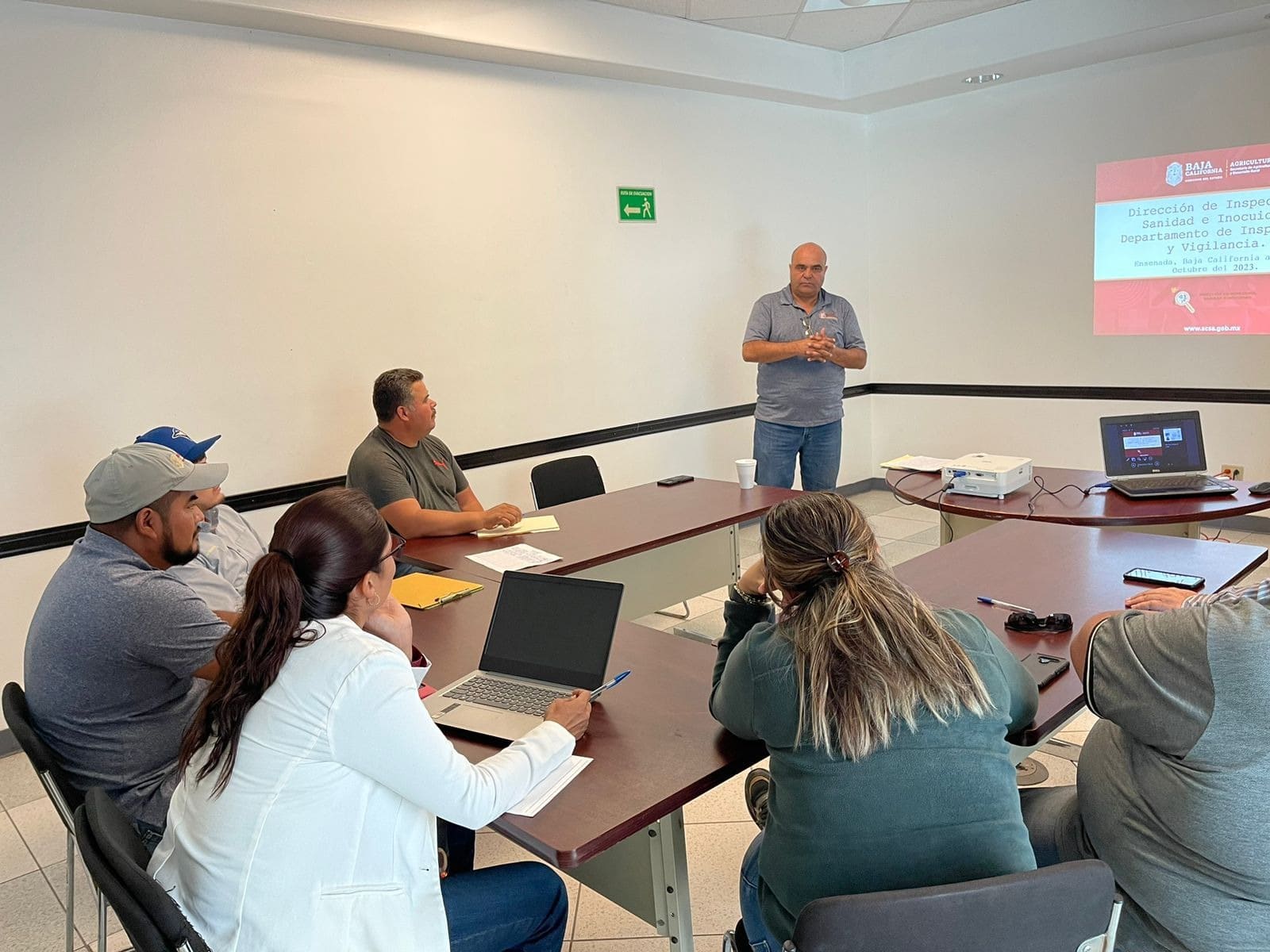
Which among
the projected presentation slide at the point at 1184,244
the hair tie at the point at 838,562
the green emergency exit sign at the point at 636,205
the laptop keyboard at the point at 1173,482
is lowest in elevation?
the laptop keyboard at the point at 1173,482

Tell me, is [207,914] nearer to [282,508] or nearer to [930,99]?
[282,508]

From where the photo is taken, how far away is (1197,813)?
1352mm

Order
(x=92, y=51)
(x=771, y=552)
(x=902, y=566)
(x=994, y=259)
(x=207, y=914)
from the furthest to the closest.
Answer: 1. (x=994, y=259)
2. (x=92, y=51)
3. (x=902, y=566)
4. (x=771, y=552)
5. (x=207, y=914)

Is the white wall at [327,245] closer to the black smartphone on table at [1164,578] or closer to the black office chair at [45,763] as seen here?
the black office chair at [45,763]

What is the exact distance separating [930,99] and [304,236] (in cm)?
424

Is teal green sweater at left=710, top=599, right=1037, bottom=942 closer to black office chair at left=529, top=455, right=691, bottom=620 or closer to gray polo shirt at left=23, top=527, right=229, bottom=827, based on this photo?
gray polo shirt at left=23, top=527, right=229, bottom=827

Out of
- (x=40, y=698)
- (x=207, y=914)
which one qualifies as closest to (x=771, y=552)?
(x=207, y=914)

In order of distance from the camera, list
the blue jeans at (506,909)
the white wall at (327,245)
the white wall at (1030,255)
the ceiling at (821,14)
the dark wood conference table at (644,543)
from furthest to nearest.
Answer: the white wall at (1030,255), the ceiling at (821,14), the white wall at (327,245), the dark wood conference table at (644,543), the blue jeans at (506,909)

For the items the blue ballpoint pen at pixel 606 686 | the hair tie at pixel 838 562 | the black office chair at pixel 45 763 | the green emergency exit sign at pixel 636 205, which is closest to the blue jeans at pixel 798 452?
the green emergency exit sign at pixel 636 205

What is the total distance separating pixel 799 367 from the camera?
16.4 ft

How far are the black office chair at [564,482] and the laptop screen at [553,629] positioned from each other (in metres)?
1.92

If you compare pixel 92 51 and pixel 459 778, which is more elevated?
pixel 92 51

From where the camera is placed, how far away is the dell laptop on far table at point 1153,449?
135 inches

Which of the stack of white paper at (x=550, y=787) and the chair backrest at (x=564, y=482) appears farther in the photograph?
the chair backrest at (x=564, y=482)
